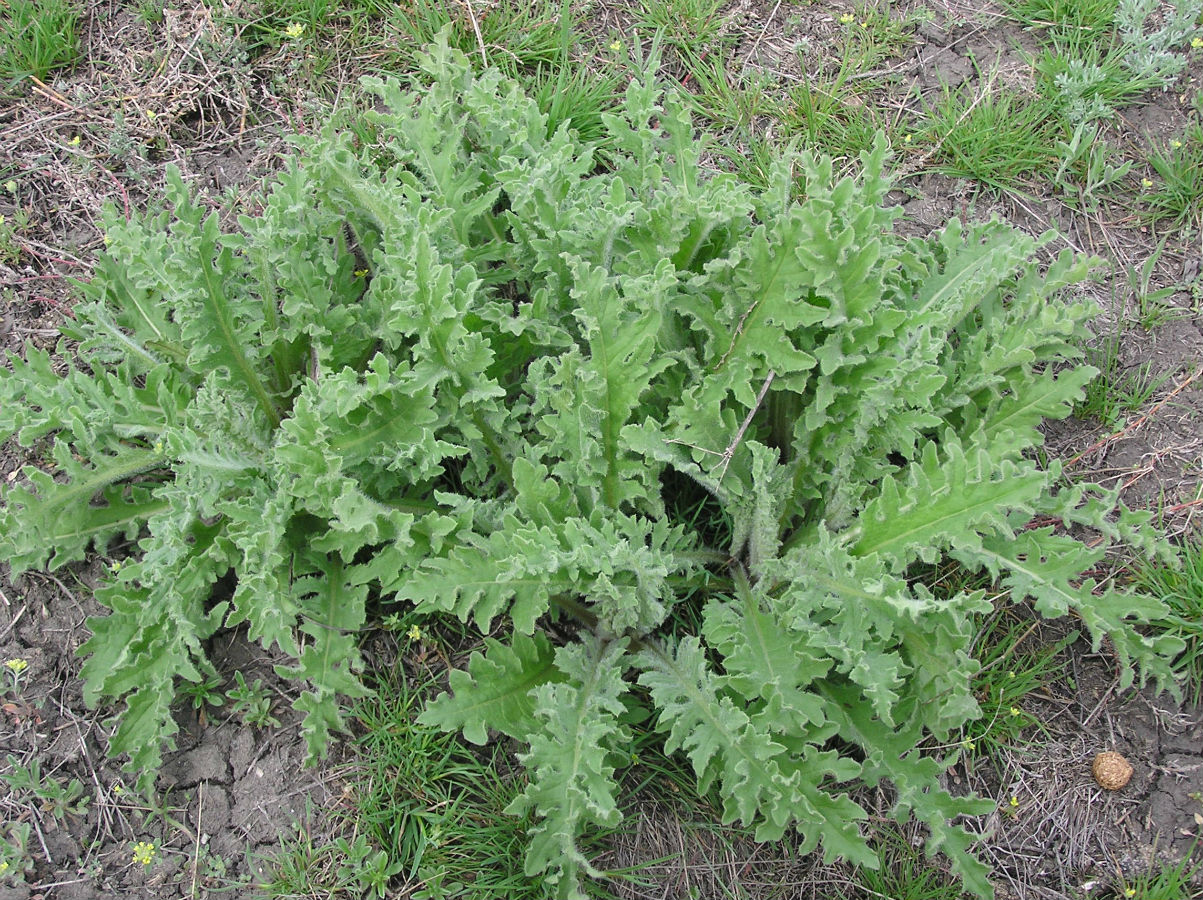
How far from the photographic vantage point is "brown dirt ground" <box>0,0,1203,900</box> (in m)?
2.77

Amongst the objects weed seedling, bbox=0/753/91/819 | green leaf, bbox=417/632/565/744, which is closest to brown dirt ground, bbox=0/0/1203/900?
weed seedling, bbox=0/753/91/819

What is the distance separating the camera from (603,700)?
2.59 metres

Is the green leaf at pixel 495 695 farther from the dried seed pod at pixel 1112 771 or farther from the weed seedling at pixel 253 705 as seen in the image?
the dried seed pod at pixel 1112 771

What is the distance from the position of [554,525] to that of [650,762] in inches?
31.0

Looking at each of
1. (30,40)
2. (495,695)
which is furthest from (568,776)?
(30,40)

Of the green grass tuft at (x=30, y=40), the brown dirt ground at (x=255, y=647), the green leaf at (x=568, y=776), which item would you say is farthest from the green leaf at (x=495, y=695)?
the green grass tuft at (x=30, y=40)

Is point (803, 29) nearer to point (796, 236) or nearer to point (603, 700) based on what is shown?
point (796, 236)

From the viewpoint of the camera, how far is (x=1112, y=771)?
2887 millimetres

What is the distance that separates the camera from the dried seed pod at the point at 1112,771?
288 centimetres

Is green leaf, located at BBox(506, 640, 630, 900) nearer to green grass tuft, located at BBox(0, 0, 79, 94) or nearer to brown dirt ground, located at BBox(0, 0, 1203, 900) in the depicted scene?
brown dirt ground, located at BBox(0, 0, 1203, 900)

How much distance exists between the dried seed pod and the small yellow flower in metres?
2.79

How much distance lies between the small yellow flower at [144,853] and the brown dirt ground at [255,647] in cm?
4

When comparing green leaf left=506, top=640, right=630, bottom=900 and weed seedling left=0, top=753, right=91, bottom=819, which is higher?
green leaf left=506, top=640, right=630, bottom=900

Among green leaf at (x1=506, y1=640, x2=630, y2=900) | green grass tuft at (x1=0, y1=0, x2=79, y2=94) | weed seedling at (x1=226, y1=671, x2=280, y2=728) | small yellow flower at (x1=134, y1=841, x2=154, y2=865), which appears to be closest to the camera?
green leaf at (x1=506, y1=640, x2=630, y2=900)
